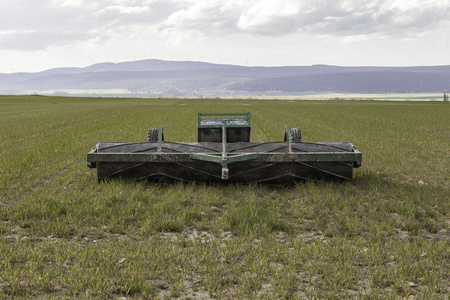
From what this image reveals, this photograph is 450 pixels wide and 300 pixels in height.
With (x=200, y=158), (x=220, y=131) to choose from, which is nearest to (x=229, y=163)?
(x=200, y=158)

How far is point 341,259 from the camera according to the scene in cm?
386

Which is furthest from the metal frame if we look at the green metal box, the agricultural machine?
the green metal box

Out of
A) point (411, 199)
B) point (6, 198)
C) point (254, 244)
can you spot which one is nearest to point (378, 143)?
point (411, 199)

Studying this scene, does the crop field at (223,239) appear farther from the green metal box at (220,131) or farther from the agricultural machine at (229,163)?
the green metal box at (220,131)

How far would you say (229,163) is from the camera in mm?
6738

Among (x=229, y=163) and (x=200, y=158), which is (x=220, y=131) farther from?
(x=200, y=158)

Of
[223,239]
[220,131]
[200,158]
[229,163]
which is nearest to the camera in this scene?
[223,239]

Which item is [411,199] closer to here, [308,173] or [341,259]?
[308,173]

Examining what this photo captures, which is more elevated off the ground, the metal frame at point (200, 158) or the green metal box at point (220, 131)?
the green metal box at point (220, 131)

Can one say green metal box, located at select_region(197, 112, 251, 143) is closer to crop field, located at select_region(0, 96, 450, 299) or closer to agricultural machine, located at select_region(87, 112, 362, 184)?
agricultural machine, located at select_region(87, 112, 362, 184)

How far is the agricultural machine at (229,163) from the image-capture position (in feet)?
21.6

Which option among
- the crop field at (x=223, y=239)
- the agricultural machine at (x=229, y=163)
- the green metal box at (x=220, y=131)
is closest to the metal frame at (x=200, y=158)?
the agricultural machine at (x=229, y=163)

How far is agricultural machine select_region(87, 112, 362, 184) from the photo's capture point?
658 cm

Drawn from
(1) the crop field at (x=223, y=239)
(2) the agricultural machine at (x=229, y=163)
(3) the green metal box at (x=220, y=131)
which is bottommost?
(1) the crop field at (x=223, y=239)
